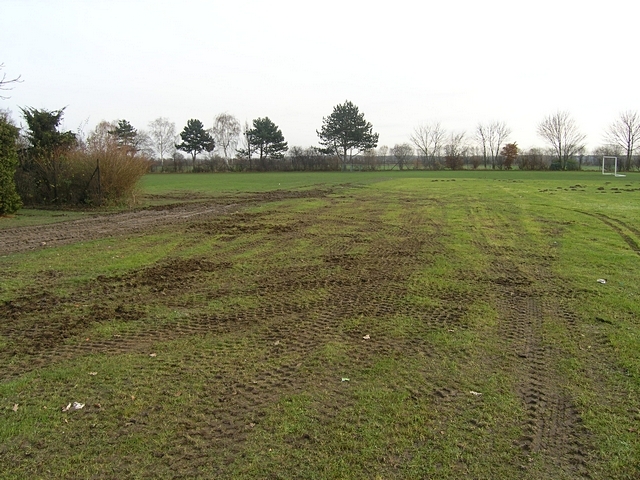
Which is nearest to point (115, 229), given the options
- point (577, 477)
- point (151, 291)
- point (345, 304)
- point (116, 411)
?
point (151, 291)

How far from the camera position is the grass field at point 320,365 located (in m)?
2.92

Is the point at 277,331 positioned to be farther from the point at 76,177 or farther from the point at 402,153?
the point at 402,153

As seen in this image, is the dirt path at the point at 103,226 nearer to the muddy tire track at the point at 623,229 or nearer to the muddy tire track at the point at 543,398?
the muddy tire track at the point at 543,398

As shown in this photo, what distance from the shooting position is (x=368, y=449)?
297 centimetres

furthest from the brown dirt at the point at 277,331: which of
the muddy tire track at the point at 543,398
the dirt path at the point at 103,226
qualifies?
the dirt path at the point at 103,226

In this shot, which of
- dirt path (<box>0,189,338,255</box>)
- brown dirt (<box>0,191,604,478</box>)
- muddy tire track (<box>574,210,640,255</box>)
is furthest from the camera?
dirt path (<box>0,189,338,255</box>)

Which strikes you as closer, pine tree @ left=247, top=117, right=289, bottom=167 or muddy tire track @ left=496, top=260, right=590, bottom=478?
muddy tire track @ left=496, top=260, right=590, bottom=478

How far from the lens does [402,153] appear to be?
79125 mm

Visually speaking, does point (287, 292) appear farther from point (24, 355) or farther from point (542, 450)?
point (542, 450)

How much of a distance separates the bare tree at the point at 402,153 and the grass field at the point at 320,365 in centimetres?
7069

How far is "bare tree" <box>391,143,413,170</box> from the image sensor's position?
7806cm

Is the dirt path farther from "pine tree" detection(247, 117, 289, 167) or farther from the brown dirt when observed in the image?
"pine tree" detection(247, 117, 289, 167)

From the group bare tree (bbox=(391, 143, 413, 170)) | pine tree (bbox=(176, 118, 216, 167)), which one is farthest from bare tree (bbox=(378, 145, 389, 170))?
pine tree (bbox=(176, 118, 216, 167))

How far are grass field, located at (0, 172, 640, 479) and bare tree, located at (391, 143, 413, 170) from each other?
70689 millimetres
